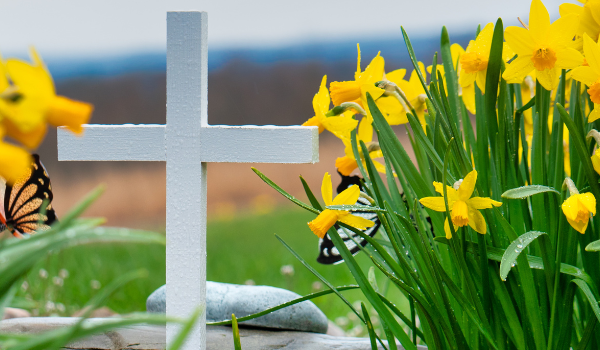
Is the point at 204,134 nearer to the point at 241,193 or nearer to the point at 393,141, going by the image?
the point at 393,141

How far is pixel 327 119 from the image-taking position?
678 millimetres

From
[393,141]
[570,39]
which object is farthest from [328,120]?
[570,39]

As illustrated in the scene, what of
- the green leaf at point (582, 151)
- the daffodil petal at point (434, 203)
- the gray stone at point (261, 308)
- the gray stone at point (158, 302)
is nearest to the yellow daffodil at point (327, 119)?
the daffodil petal at point (434, 203)

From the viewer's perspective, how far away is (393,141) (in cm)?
62

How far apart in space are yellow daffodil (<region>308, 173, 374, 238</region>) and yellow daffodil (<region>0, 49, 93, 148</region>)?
398 millimetres

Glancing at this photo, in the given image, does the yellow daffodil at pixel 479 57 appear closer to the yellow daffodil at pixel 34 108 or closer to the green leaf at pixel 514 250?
the green leaf at pixel 514 250

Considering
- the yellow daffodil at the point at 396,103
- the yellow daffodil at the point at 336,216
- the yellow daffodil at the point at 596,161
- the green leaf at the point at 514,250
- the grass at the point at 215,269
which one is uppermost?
the yellow daffodil at the point at 396,103

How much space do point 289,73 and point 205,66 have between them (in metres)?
4.37

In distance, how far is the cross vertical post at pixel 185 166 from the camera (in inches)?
30.0

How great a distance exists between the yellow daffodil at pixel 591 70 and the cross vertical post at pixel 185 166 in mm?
549

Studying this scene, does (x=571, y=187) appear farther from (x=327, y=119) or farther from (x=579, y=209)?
(x=327, y=119)

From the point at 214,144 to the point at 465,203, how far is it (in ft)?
1.35

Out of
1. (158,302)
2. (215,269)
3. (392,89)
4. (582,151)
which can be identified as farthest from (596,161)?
(215,269)

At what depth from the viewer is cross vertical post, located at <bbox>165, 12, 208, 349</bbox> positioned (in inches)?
30.0
